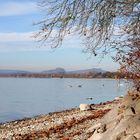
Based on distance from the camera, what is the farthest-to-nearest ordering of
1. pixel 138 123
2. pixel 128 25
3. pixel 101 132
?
1. pixel 128 25
2. pixel 101 132
3. pixel 138 123

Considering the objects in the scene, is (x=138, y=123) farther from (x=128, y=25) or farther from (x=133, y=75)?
(x=128, y=25)

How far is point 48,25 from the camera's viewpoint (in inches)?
762

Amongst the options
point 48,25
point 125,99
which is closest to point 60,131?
point 48,25

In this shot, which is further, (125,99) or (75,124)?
(75,124)

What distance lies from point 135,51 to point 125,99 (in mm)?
1341

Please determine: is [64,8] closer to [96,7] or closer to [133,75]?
[96,7]

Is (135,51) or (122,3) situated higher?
(122,3)

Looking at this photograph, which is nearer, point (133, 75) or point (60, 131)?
point (133, 75)

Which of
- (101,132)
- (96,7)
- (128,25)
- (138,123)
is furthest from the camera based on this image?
(96,7)

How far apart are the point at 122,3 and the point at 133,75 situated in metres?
5.19

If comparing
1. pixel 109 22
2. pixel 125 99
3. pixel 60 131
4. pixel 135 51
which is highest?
pixel 109 22

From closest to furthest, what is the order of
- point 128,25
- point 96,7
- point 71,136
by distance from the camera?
point 71,136 < point 128,25 < point 96,7

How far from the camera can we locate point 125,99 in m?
13.7

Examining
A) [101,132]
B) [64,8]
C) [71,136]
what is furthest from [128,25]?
[101,132]
